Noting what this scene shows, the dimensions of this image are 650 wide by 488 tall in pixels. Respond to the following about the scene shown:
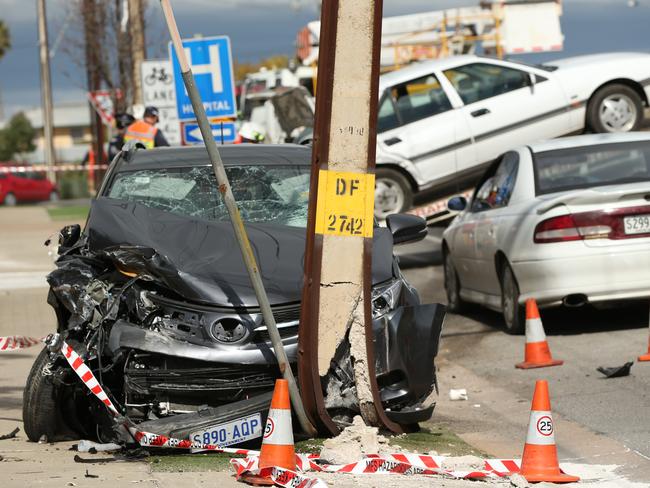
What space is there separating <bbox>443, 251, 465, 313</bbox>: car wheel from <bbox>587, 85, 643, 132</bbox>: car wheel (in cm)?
395

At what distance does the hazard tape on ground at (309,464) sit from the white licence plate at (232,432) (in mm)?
32

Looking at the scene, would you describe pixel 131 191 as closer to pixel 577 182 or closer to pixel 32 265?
pixel 577 182

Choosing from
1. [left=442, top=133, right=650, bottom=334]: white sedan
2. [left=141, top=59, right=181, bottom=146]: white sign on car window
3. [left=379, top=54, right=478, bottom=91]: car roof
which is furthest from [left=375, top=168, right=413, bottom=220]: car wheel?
[left=141, top=59, right=181, bottom=146]: white sign on car window

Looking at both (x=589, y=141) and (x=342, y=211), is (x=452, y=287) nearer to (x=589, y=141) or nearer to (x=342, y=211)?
(x=589, y=141)

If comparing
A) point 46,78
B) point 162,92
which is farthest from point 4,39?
point 162,92

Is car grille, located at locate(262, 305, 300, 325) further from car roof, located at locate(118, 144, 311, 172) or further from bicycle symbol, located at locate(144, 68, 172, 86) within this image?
bicycle symbol, located at locate(144, 68, 172, 86)

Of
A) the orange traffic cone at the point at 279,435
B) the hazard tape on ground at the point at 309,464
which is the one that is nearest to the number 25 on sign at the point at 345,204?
the orange traffic cone at the point at 279,435

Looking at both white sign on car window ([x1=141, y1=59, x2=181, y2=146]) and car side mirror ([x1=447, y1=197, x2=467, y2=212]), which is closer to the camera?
car side mirror ([x1=447, y1=197, x2=467, y2=212])

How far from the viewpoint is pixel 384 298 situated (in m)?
6.60

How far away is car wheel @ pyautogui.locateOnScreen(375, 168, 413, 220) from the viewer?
1561cm

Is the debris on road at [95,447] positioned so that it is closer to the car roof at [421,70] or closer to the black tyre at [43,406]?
the black tyre at [43,406]

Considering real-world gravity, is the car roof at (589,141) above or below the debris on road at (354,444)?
above

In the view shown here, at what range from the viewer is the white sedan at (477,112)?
15602 millimetres

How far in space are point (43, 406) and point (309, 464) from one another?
1669 mm
